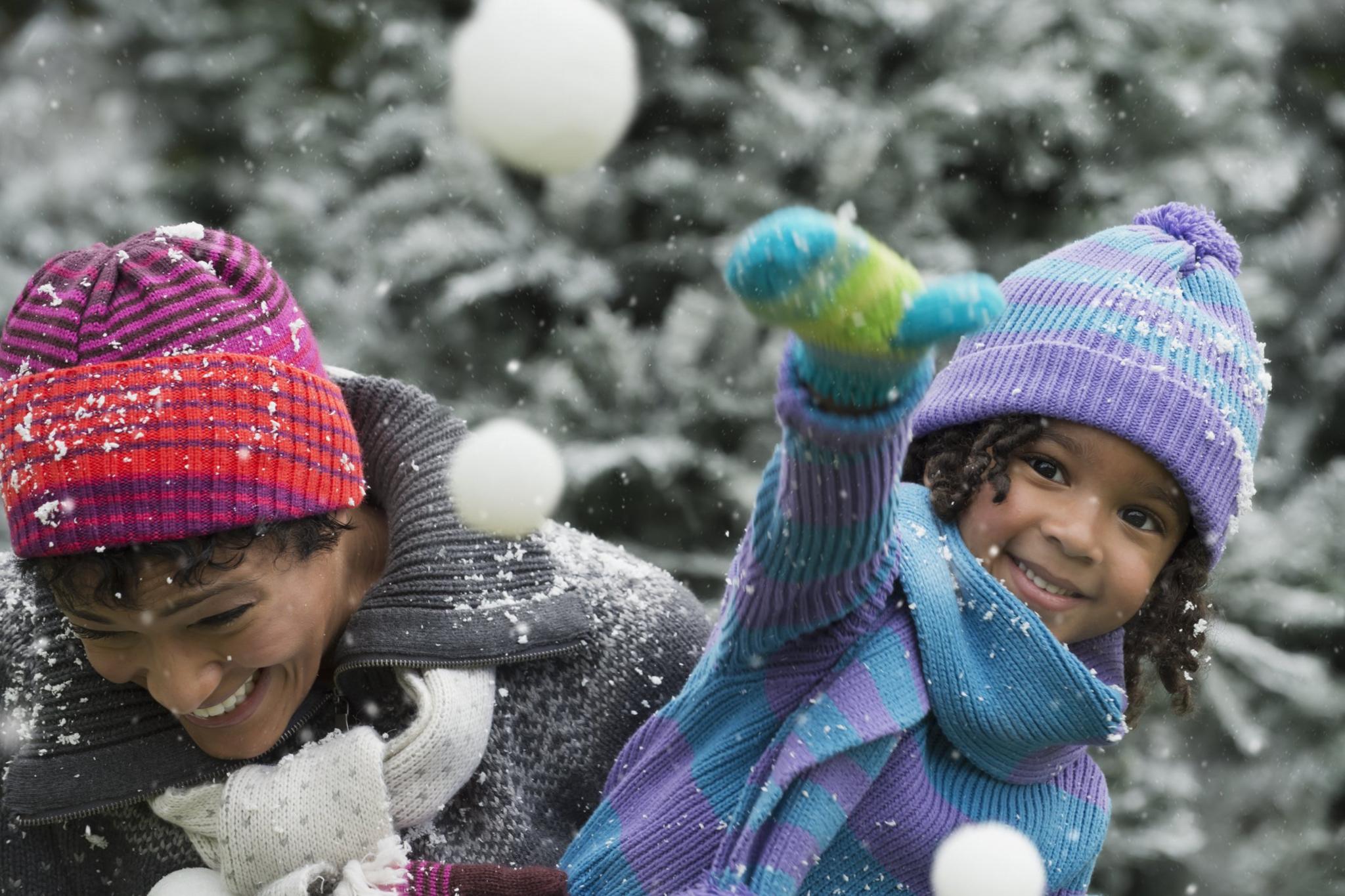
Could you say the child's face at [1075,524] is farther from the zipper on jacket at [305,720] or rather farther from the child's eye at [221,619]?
the child's eye at [221,619]

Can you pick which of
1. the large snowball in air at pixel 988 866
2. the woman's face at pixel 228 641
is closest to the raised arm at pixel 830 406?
the large snowball in air at pixel 988 866

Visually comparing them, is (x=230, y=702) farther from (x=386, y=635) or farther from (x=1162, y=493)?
(x=1162, y=493)

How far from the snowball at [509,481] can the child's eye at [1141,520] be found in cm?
66

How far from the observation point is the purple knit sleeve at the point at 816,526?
1242 millimetres

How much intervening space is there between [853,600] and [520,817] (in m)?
0.66

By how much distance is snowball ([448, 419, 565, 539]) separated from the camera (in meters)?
1.69

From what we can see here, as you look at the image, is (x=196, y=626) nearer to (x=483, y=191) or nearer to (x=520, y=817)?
(x=520, y=817)

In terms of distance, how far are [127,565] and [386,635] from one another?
337 millimetres

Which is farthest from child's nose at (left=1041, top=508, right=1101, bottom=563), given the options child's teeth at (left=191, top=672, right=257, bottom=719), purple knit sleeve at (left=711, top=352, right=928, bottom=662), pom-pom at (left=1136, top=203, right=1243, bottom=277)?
child's teeth at (left=191, top=672, right=257, bottom=719)

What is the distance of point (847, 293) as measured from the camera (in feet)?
3.67

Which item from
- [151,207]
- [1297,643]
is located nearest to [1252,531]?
[1297,643]

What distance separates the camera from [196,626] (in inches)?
64.1

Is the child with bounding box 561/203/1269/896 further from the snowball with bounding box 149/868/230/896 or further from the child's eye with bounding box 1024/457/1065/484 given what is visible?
the snowball with bounding box 149/868/230/896

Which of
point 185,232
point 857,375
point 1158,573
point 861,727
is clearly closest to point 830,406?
point 857,375
